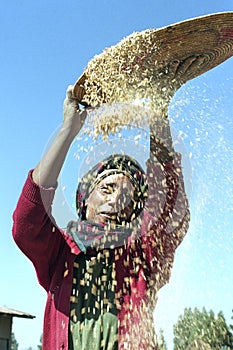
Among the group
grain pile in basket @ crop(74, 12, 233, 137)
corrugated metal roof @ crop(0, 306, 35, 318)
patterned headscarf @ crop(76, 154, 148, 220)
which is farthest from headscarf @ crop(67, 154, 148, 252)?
corrugated metal roof @ crop(0, 306, 35, 318)

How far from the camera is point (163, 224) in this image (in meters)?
2.21

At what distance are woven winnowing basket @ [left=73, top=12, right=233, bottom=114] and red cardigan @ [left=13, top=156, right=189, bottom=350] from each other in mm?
324

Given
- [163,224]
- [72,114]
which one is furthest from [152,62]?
[163,224]

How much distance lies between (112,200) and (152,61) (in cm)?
64

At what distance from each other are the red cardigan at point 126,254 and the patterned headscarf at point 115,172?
0.12 ft

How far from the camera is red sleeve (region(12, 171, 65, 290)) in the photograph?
202cm

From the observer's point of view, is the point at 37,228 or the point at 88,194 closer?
the point at 37,228

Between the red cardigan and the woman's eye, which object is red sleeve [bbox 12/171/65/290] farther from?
the woman's eye

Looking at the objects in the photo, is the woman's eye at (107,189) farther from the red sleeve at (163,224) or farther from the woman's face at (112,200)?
the red sleeve at (163,224)

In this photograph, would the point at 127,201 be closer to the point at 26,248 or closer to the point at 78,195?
the point at 78,195

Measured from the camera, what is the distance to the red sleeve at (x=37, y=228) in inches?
79.4

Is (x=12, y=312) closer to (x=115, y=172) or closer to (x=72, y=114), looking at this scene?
(x=115, y=172)

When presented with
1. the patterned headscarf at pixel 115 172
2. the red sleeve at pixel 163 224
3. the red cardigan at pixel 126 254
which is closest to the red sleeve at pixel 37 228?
the red cardigan at pixel 126 254

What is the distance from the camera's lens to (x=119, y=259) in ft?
7.07
